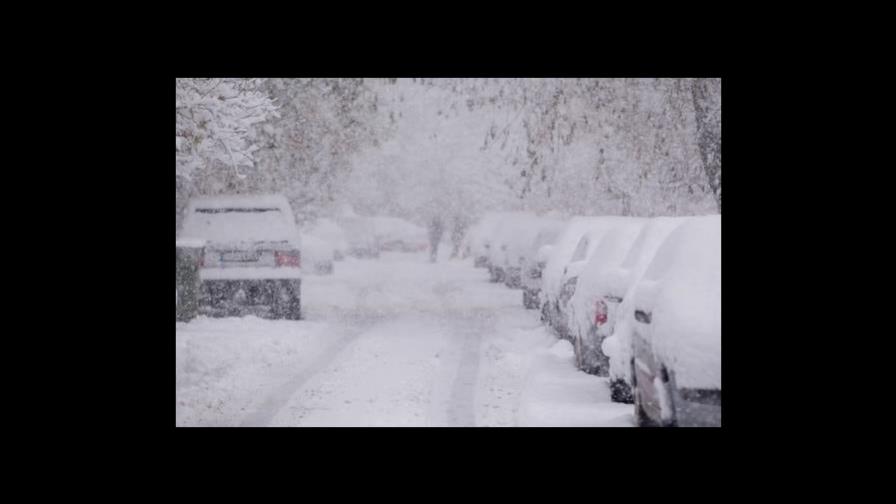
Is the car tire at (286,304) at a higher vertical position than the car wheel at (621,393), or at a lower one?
higher

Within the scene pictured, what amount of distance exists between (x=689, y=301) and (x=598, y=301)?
3830mm

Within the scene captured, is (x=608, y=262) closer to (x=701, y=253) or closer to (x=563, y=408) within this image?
(x=563, y=408)

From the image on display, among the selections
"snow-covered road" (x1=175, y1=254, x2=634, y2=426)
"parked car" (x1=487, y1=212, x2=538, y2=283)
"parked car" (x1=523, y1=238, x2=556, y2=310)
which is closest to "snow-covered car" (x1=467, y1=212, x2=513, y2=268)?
"parked car" (x1=487, y1=212, x2=538, y2=283)

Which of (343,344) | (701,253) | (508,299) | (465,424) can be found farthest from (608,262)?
(508,299)

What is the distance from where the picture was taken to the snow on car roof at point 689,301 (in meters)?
6.89

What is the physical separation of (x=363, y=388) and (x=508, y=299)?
13.4 m

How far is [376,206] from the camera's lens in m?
58.2

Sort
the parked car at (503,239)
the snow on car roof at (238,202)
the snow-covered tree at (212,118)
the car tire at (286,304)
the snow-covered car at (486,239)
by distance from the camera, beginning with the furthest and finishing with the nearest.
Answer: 1. the snow-covered car at (486,239)
2. the parked car at (503,239)
3. the car tire at (286,304)
4. the snow on car roof at (238,202)
5. the snow-covered tree at (212,118)

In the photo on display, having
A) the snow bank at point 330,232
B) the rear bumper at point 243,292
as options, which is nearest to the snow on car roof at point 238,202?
the rear bumper at point 243,292

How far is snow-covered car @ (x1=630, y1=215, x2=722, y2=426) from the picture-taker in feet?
22.7

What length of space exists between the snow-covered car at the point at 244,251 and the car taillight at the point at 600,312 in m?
7.93

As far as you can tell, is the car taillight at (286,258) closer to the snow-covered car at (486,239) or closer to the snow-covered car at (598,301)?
the snow-covered car at (598,301)

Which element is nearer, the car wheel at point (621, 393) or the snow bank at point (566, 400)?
the snow bank at point (566, 400)

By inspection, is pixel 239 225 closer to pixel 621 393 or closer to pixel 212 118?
pixel 212 118
